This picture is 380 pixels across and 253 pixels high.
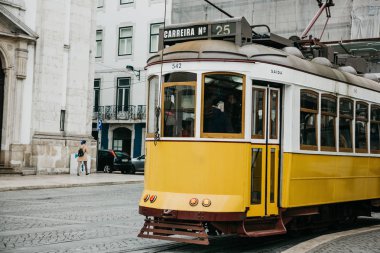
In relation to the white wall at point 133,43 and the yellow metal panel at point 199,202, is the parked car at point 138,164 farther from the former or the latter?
the yellow metal panel at point 199,202

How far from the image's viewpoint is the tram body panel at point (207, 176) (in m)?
9.30

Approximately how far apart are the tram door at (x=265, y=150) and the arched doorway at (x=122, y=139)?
119ft

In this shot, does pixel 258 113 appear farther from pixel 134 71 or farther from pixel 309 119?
pixel 134 71

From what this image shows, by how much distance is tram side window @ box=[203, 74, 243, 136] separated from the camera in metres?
9.48

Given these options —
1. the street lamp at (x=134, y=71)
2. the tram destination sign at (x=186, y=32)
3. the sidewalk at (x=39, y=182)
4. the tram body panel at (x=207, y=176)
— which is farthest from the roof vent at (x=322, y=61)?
the street lamp at (x=134, y=71)

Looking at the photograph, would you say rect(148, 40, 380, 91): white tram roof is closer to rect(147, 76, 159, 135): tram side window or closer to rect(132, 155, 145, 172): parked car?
rect(147, 76, 159, 135): tram side window

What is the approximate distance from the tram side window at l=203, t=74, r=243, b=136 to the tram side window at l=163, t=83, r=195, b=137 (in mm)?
209

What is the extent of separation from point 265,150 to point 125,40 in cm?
3789

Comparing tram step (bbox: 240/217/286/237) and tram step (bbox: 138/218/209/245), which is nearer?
tram step (bbox: 138/218/209/245)

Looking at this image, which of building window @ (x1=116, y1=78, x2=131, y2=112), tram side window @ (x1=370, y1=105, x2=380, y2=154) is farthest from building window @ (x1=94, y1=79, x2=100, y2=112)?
tram side window @ (x1=370, y1=105, x2=380, y2=154)

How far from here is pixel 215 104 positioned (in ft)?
31.2

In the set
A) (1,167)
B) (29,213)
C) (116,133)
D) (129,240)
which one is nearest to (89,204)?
(29,213)

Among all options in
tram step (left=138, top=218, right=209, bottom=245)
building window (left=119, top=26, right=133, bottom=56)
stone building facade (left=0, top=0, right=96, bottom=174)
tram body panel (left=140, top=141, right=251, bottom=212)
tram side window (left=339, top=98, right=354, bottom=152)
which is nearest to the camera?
tram step (left=138, top=218, right=209, bottom=245)

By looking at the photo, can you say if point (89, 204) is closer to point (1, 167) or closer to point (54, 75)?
point (1, 167)
